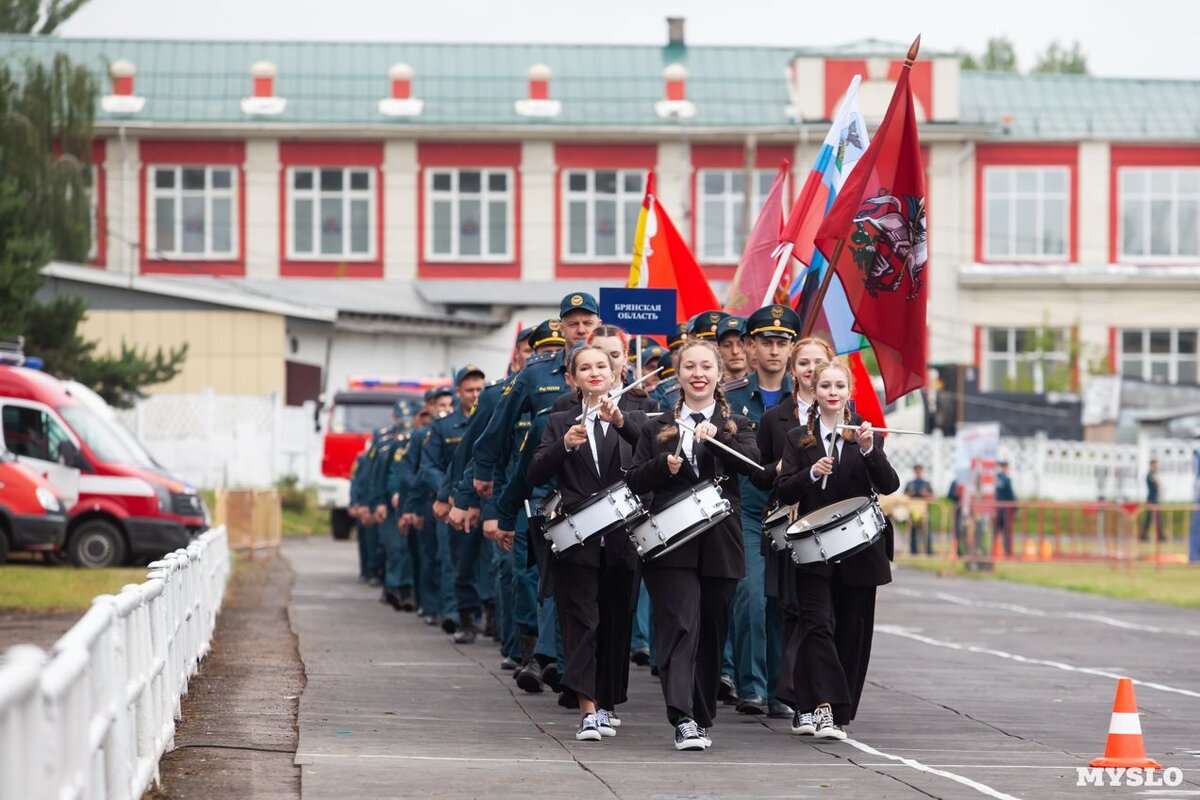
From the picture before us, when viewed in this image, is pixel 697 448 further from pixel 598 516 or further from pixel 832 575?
pixel 832 575

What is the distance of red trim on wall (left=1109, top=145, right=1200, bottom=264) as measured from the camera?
59281 mm

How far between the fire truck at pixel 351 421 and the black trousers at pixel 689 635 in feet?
96.3

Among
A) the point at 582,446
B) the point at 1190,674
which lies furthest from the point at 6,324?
the point at 582,446

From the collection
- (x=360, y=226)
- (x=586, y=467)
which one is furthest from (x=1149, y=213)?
(x=586, y=467)

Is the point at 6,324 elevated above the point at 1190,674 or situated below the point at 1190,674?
above

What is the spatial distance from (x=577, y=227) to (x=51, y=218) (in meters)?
13.7

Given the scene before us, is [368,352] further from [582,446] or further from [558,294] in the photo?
[582,446]

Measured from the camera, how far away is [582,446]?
1075 centimetres

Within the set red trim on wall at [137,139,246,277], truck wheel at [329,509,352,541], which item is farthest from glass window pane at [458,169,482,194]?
truck wheel at [329,509,352,541]

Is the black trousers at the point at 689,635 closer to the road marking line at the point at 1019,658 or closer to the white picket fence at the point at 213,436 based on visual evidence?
the road marking line at the point at 1019,658

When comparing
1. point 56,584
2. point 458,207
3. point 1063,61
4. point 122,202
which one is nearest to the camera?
point 56,584

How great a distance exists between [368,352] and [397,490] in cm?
3224

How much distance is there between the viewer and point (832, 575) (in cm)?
1090
